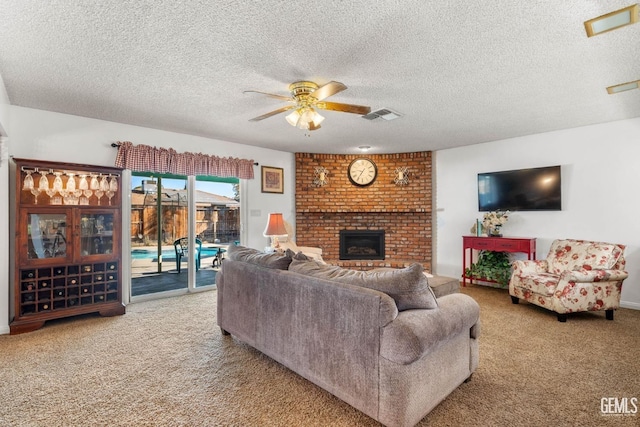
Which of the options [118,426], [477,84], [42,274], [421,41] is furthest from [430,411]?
[42,274]

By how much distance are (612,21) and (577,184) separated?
9.99 ft

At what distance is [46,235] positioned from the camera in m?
3.29

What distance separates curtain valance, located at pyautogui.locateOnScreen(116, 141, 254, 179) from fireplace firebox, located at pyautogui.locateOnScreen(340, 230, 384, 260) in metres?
2.19

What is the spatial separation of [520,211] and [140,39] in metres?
5.15

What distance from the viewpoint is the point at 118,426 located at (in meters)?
1.72

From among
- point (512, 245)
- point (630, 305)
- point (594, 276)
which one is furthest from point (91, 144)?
point (630, 305)

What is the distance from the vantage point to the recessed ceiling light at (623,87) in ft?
9.07

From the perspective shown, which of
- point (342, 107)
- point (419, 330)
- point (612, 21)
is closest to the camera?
point (419, 330)

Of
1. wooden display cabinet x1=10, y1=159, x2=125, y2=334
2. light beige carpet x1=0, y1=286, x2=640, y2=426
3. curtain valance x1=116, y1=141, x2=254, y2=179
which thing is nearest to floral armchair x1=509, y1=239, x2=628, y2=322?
light beige carpet x1=0, y1=286, x2=640, y2=426

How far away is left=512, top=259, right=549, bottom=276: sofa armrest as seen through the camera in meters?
3.89

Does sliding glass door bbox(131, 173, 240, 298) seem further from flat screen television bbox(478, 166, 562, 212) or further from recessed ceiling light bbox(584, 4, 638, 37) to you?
recessed ceiling light bbox(584, 4, 638, 37)

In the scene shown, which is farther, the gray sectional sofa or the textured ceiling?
the textured ceiling

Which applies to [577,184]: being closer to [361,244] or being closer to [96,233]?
[361,244]

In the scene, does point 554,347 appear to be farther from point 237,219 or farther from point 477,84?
point 237,219
